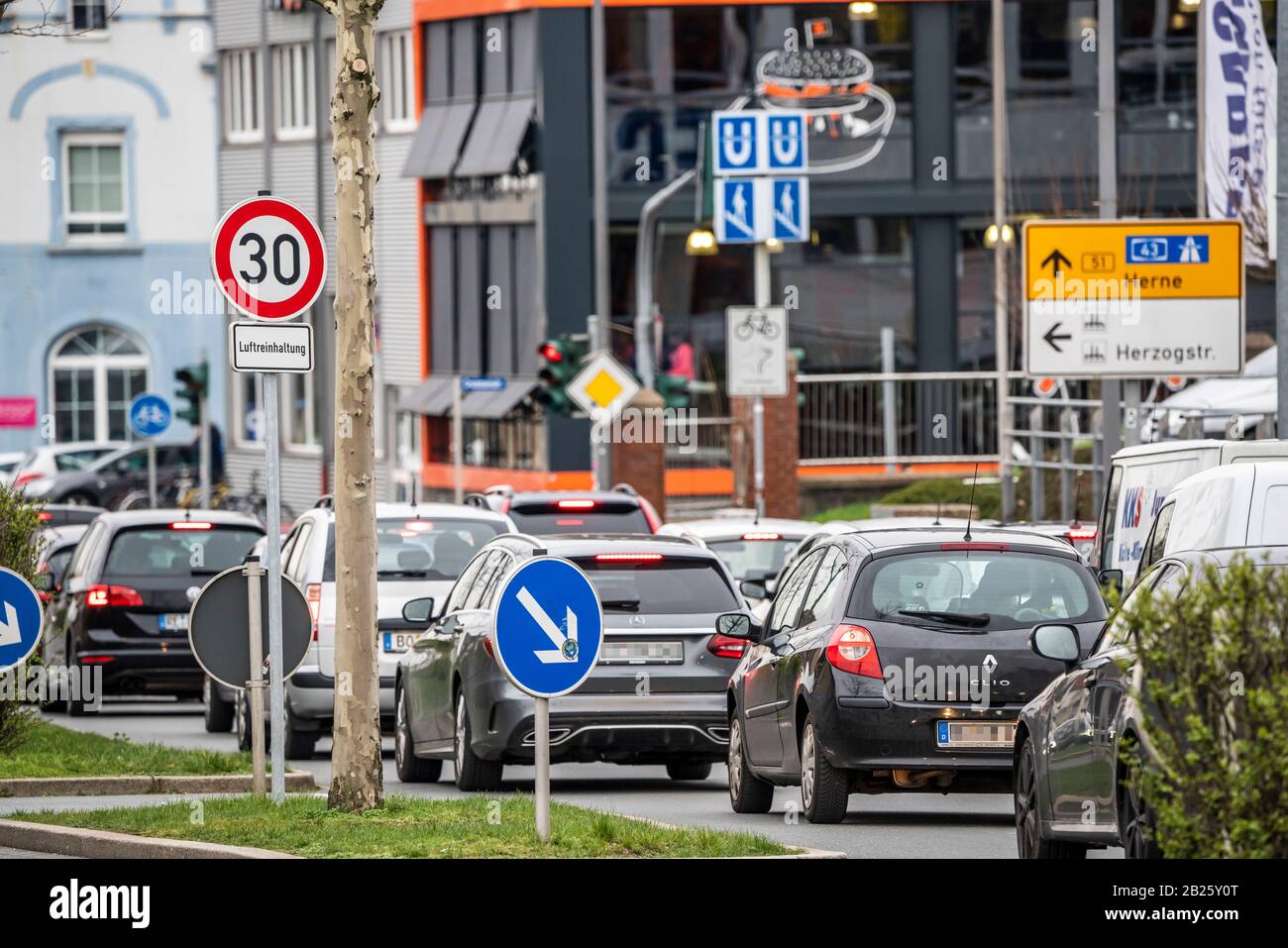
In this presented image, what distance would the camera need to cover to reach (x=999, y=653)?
45.3 ft

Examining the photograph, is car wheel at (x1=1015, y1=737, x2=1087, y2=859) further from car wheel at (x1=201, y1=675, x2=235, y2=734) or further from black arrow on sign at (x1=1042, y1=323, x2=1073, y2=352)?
black arrow on sign at (x1=1042, y1=323, x2=1073, y2=352)

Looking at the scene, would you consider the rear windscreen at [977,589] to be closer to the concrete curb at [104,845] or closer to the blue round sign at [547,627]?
the blue round sign at [547,627]

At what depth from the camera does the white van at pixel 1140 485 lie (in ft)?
55.4

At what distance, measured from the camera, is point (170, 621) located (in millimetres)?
23359

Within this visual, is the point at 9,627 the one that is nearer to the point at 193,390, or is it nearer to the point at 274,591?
the point at 274,591

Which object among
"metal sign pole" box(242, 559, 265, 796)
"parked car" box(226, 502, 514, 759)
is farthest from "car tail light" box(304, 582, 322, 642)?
"metal sign pole" box(242, 559, 265, 796)

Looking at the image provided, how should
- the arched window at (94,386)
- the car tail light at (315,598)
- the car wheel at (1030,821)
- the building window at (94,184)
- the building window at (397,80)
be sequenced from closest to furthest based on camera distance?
the car wheel at (1030,821), the car tail light at (315,598), the building window at (397,80), the arched window at (94,386), the building window at (94,184)

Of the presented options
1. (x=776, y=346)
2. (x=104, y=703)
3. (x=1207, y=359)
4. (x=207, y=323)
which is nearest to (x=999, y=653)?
(x=1207, y=359)

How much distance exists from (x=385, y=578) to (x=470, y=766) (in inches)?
141

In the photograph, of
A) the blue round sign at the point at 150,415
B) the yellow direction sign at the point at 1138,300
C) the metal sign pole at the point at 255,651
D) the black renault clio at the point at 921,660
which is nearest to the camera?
the black renault clio at the point at 921,660

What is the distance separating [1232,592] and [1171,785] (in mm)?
563

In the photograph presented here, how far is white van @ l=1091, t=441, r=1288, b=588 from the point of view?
1688 centimetres

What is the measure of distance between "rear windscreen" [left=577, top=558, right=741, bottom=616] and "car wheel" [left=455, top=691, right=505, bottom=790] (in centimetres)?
105
